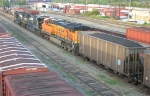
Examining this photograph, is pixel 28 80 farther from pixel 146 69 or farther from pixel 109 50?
pixel 109 50

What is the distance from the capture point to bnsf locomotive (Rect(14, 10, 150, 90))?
671 inches

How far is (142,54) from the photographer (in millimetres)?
16047

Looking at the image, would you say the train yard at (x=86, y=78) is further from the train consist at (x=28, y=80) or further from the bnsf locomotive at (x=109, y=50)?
the train consist at (x=28, y=80)

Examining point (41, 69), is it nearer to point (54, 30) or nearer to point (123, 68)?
point (123, 68)

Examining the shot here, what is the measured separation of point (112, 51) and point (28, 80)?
11300 millimetres

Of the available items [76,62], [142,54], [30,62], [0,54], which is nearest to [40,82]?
[30,62]

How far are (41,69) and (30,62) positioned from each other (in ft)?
Result: 4.62

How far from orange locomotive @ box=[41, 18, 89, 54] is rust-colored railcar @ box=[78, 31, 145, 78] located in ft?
6.30

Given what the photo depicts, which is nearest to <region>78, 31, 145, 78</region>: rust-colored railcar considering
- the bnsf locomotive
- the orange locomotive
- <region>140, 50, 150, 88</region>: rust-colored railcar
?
the bnsf locomotive

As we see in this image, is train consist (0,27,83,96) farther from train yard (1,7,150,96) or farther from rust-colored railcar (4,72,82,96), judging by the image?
train yard (1,7,150,96)

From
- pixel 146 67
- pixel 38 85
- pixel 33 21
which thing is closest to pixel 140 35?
pixel 146 67

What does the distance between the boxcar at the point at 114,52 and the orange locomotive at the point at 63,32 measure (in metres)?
2.18

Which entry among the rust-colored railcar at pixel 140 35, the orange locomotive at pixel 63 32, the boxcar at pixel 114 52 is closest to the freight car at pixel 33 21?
the orange locomotive at pixel 63 32

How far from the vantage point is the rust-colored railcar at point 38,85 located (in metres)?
8.10
